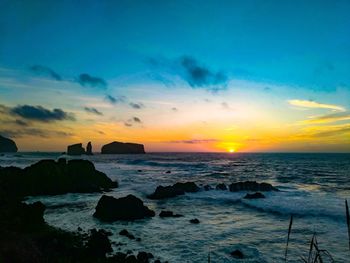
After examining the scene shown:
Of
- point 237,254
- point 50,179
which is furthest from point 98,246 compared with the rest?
point 50,179

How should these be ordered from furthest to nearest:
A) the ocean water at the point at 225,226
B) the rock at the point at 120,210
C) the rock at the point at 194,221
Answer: the rock at the point at 120,210, the rock at the point at 194,221, the ocean water at the point at 225,226

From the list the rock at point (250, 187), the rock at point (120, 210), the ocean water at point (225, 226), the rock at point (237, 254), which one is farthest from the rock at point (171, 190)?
the rock at point (237, 254)

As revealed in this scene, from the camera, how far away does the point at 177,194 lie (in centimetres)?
3738

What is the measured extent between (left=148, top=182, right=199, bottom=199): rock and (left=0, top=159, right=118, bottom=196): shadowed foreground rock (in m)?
8.49

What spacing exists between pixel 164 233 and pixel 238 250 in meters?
5.65

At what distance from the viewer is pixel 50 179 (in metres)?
38.4

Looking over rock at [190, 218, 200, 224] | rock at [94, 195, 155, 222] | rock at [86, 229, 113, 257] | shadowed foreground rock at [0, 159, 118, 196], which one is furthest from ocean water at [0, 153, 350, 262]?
shadowed foreground rock at [0, 159, 118, 196]

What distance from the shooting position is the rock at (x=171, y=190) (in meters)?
35.6

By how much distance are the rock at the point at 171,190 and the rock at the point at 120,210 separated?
10188 mm

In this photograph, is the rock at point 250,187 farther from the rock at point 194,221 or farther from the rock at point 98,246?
the rock at point 98,246

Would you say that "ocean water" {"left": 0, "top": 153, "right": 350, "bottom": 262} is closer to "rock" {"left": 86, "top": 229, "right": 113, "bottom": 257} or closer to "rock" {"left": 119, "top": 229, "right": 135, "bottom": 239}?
"rock" {"left": 119, "top": 229, "right": 135, "bottom": 239}

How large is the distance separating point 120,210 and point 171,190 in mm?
13489

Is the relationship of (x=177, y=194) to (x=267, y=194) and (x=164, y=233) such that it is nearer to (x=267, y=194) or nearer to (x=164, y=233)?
(x=267, y=194)

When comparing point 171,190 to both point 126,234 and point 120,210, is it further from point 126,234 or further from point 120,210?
point 126,234
